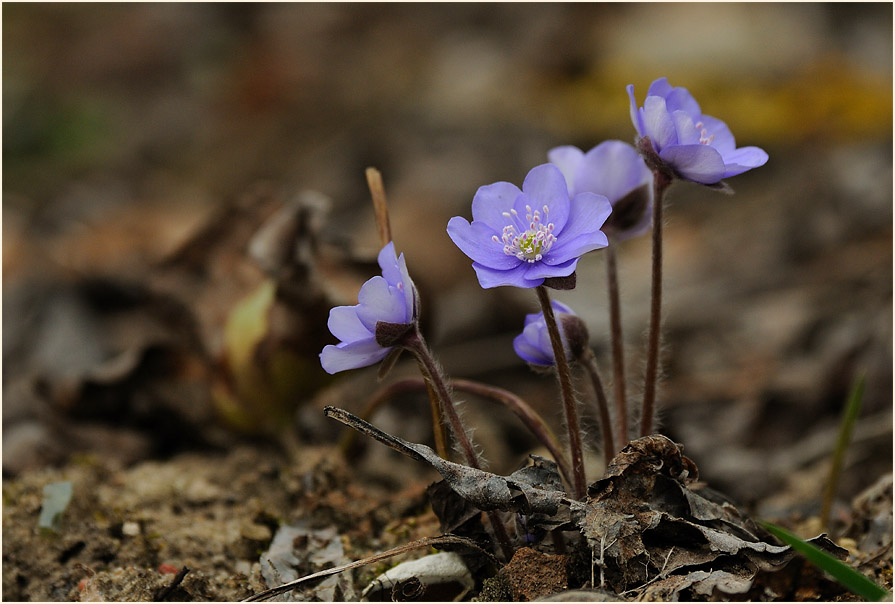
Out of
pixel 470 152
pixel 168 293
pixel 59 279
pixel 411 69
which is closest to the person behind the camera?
pixel 168 293

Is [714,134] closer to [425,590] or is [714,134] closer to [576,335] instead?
[576,335]

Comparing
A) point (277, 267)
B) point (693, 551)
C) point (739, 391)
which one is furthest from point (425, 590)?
point (739, 391)

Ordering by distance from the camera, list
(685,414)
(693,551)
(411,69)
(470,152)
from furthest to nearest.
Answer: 1. (411,69)
2. (470,152)
3. (685,414)
4. (693,551)

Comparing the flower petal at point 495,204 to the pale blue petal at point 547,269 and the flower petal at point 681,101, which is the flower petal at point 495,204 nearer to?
the pale blue petal at point 547,269

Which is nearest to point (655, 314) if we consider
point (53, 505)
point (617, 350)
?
point (617, 350)

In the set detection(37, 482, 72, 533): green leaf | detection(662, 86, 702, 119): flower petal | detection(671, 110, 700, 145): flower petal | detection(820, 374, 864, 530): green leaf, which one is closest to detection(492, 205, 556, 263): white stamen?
detection(671, 110, 700, 145): flower petal

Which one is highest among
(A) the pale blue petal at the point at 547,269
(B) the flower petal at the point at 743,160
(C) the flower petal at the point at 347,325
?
(B) the flower petal at the point at 743,160

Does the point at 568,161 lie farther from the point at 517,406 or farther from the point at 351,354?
the point at 351,354

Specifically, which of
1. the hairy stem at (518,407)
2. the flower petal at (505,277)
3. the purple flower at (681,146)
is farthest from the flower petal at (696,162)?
the hairy stem at (518,407)
